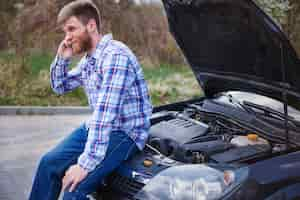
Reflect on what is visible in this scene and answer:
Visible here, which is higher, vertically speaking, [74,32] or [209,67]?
[74,32]

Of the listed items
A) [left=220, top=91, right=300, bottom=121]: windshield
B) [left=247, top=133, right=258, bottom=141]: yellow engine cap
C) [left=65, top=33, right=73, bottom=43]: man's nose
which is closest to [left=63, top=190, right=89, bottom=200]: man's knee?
[left=65, top=33, right=73, bottom=43]: man's nose

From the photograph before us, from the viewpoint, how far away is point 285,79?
3129 millimetres

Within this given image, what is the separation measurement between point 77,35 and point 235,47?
0.95 metres

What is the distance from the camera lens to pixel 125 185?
10.7 feet

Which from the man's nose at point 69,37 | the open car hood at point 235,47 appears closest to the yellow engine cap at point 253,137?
the open car hood at point 235,47

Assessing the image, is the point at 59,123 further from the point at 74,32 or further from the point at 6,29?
the point at 74,32

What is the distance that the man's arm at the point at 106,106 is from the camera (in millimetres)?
3213

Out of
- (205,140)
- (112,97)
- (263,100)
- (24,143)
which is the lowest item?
(24,143)

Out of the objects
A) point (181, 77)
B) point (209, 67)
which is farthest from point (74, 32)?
point (181, 77)

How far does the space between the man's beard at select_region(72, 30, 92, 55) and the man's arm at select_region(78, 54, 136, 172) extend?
9.3 inches

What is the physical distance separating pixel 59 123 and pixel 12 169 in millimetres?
2661

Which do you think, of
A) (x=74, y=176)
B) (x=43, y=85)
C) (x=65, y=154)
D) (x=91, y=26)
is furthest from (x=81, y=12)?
(x=43, y=85)

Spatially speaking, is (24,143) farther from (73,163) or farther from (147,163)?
(147,163)

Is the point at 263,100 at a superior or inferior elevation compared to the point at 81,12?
inferior
